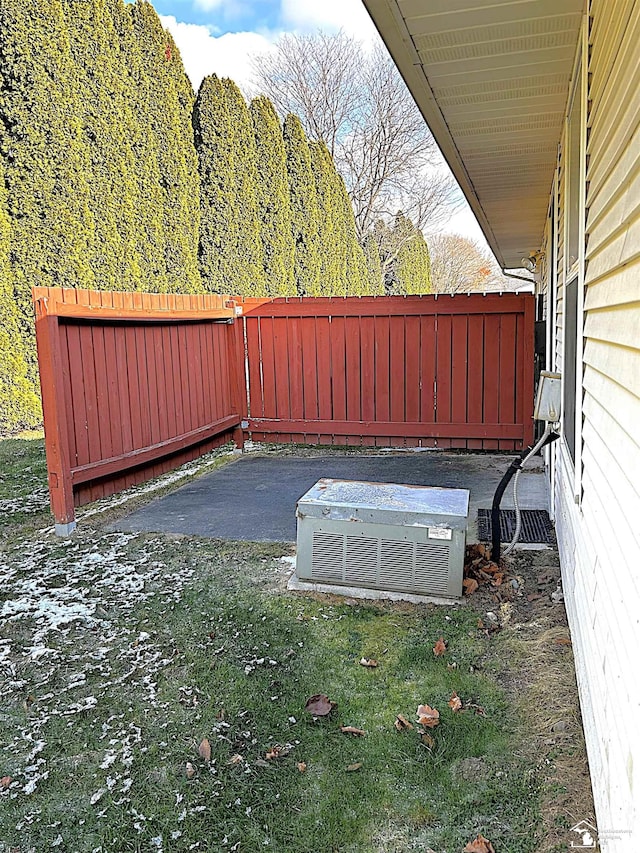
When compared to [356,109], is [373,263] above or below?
below

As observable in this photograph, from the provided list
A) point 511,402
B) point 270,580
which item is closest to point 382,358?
point 511,402

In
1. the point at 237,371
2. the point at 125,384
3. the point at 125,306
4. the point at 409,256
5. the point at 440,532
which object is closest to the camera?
the point at 440,532

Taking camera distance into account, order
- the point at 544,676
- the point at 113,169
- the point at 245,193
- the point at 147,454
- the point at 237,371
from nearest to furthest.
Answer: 1. the point at 544,676
2. the point at 147,454
3. the point at 237,371
4. the point at 113,169
5. the point at 245,193

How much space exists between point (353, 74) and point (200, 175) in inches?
499

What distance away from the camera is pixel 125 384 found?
484 centimetres

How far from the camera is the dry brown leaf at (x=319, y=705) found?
2.20m

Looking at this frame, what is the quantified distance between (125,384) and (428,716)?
3.54 m

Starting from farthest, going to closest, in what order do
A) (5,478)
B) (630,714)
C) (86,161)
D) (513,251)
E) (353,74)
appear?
1. (353,74)
2. (513,251)
3. (86,161)
4. (5,478)
5. (630,714)

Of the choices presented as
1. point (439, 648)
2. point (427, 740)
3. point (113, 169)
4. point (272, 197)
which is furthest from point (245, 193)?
point (427, 740)

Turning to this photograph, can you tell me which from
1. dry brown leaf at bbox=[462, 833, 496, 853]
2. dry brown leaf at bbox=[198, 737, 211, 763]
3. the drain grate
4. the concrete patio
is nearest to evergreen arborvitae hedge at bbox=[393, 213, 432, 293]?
the concrete patio

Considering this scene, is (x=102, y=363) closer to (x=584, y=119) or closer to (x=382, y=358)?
(x=382, y=358)

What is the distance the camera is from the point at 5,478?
18.0 feet

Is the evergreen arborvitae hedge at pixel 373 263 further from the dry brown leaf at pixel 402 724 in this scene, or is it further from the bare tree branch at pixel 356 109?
the dry brown leaf at pixel 402 724

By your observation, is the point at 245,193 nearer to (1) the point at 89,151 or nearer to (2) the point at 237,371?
(1) the point at 89,151
